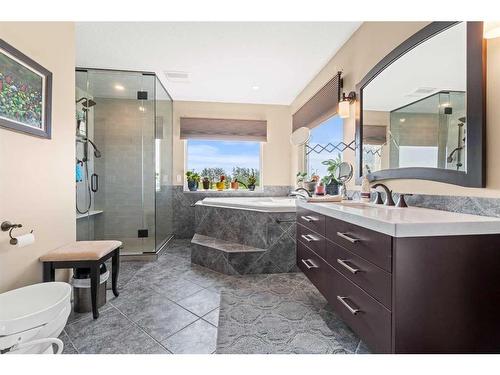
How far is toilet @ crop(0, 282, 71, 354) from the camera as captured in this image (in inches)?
42.9

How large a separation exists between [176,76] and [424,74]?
2.90 m

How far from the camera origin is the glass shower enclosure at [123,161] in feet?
10.7

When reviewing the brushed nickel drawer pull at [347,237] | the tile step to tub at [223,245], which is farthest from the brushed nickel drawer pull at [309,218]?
the tile step to tub at [223,245]

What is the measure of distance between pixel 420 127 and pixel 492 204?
67 cm

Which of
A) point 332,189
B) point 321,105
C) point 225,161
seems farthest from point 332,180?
point 225,161

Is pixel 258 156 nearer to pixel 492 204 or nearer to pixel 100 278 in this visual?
pixel 100 278

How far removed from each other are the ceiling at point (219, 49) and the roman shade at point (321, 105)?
0.32 metres

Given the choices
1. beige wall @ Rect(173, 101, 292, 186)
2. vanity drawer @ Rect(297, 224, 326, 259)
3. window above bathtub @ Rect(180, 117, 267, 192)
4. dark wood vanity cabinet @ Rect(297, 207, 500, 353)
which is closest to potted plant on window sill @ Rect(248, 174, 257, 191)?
window above bathtub @ Rect(180, 117, 267, 192)

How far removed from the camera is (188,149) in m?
4.40

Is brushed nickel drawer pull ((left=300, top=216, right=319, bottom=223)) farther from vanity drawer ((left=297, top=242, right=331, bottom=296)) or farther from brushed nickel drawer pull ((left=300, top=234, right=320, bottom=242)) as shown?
vanity drawer ((left=297, top=242, right=331, bottom=296))

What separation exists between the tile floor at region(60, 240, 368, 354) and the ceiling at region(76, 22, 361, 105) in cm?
247

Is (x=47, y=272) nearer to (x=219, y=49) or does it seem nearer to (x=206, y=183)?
(x=219, y=49)
